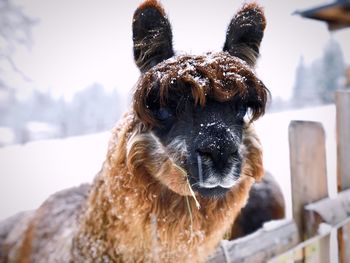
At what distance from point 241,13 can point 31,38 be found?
2.09ft

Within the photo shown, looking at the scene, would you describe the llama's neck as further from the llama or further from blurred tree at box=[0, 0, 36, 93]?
blurred tree at box=[0, 0, 36, 93]

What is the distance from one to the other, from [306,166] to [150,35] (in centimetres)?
114

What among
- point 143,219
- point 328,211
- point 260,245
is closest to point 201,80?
point 143,219

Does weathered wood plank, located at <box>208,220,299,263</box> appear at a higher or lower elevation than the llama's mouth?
lower

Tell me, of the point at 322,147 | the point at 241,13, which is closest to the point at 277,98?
the point at 322,147

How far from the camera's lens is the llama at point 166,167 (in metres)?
0.93

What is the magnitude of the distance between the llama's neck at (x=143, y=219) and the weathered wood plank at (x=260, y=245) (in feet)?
0.56

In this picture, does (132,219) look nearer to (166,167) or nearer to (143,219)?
(143,219)

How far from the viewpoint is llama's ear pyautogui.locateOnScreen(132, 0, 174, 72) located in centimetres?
96

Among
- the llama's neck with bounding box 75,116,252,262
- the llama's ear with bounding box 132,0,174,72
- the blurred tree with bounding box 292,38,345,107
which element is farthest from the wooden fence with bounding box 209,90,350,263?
the llama's ear with bounding box 132,0,174,72

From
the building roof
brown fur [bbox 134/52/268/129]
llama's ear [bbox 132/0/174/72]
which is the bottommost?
brown fur [bbox 134/52/268/129]

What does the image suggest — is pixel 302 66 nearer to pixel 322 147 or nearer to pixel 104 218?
pixel 322 147

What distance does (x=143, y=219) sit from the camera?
3.53 ft

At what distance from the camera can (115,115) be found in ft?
3.86
